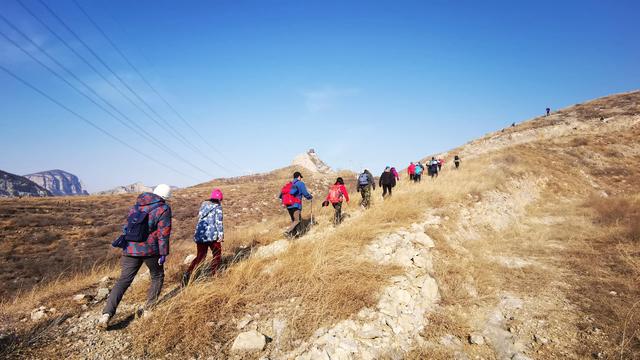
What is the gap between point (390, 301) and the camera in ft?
16.3

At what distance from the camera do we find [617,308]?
491 centimetres

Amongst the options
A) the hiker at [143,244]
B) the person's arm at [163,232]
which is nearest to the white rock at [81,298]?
the hiker at [143,244]

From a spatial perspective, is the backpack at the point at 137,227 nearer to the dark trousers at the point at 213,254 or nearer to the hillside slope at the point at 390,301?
the hillside slope at the point at 390,301

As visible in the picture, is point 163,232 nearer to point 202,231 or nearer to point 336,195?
point 202,231

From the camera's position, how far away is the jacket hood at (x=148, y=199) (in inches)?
186

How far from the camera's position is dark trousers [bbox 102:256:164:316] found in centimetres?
443

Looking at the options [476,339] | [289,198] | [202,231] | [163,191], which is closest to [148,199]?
[163,191]

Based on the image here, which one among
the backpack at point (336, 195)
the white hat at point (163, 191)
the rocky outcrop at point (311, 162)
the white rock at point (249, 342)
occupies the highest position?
the rocky outcrop at point (311, 162)

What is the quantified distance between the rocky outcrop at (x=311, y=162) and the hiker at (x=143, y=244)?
45755 millimetres

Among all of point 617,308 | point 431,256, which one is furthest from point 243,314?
point 617,308

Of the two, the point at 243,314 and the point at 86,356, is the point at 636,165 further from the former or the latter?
the point at 86,356

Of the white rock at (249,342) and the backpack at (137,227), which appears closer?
the white rock at (249,342)

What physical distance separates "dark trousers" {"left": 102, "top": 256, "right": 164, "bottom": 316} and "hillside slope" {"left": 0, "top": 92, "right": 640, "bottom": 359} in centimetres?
30

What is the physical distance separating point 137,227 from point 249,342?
244 centimetres
